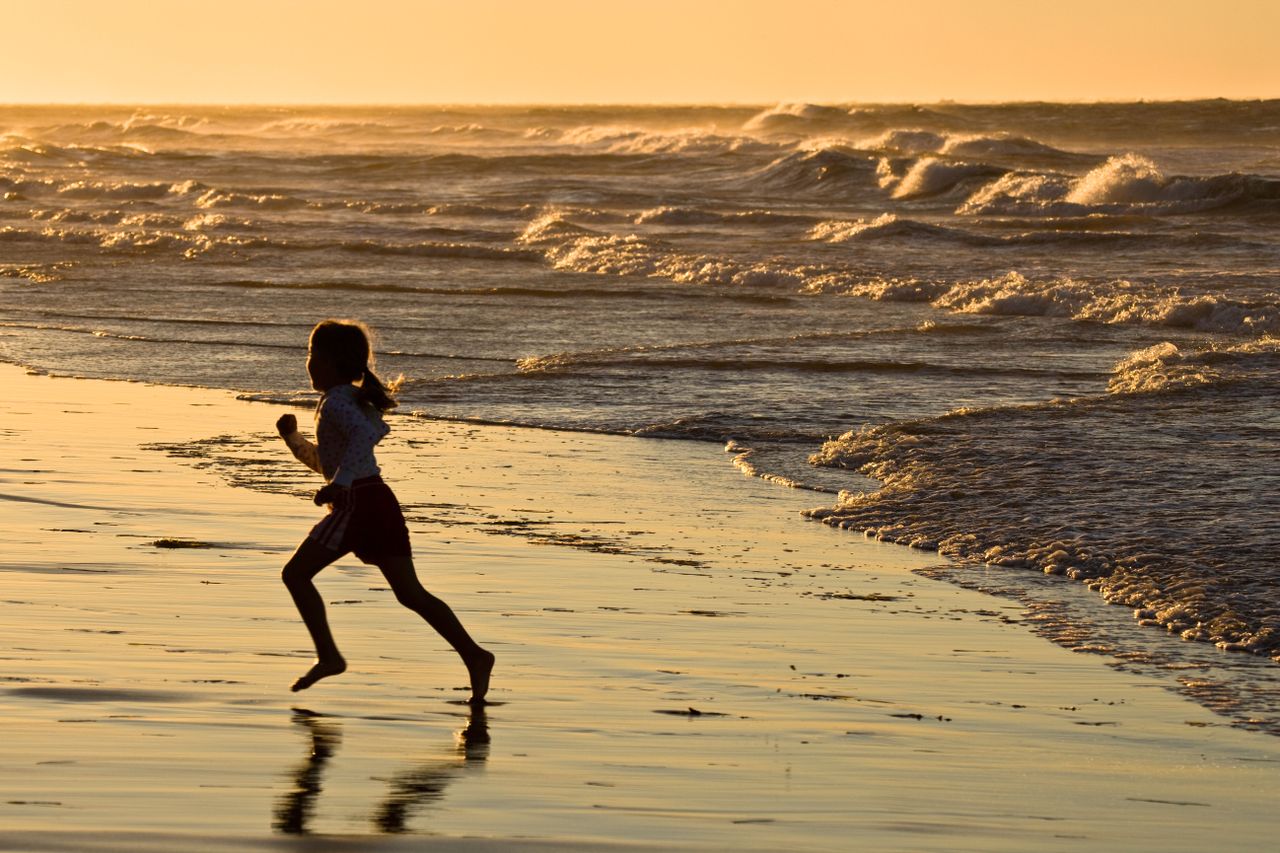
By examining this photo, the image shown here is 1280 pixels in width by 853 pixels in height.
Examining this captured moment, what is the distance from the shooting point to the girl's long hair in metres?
5.85

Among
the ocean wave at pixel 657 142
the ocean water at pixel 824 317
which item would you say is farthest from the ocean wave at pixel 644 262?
the ocean wave at pixel 657 142

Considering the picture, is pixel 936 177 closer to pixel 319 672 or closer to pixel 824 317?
pixel 824 317

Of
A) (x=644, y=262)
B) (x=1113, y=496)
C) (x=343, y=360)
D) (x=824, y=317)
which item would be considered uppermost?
(x=343, y=360)

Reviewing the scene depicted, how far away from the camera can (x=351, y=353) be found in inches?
231

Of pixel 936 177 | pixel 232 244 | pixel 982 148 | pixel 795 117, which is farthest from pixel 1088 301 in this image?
pixel 795 117

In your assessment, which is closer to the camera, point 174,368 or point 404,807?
point 404,807

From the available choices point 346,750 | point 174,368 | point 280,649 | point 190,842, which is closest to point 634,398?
point 174,368

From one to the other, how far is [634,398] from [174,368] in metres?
4.36

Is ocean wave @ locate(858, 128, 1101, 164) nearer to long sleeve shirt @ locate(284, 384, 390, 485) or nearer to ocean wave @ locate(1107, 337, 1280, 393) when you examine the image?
ocean wave @ locate(1107, 337, 1280, 393)

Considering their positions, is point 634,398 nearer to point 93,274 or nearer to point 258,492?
point 258,492

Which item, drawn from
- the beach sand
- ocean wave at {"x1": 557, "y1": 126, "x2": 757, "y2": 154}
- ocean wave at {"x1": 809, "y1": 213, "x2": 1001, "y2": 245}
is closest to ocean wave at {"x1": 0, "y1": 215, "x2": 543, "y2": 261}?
ocean wave at {"x1": 809, "y1": 213, "x2": 1001, "y2": 245}

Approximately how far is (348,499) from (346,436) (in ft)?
0.64

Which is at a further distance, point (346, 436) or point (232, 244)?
point (232, 244)

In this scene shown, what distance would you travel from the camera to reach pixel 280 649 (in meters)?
6.41
